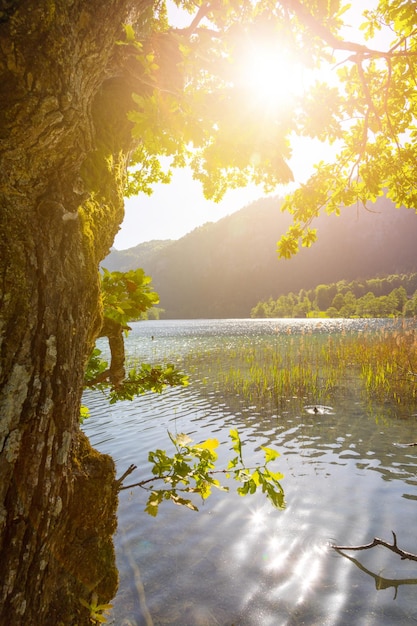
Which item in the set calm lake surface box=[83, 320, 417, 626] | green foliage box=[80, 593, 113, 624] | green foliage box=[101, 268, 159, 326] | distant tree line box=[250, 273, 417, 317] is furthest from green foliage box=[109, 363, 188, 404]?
distant tree line box=[250, 273, 417, 317]

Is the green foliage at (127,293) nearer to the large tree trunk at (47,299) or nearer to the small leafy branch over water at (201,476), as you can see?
the large tree trunk at (47,299)

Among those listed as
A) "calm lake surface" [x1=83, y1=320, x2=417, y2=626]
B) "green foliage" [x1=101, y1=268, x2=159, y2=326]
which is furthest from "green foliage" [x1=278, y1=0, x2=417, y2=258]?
"calm lake surface" [x1=83, y1=320, x2=417, y2=626]

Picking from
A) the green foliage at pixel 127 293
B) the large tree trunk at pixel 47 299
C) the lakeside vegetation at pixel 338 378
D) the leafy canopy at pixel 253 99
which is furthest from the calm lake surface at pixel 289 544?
the leafy canopy at pixel 253 99

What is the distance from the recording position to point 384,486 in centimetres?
668

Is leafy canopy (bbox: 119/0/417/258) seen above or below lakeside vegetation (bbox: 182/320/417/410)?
above

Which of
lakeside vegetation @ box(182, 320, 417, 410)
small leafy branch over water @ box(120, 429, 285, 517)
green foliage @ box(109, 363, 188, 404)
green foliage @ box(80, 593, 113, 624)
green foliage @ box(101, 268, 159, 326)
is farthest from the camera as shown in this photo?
lakeside vegetation @ box(182, 320, 417, 410)

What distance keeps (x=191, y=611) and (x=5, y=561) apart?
3.76 metres

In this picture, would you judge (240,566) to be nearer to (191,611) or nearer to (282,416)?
(191,611)

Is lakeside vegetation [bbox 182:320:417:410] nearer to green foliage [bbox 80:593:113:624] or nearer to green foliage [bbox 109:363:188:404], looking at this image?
green foliage [bbox 109:363:188:404]

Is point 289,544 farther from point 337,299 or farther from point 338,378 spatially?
point 337,299

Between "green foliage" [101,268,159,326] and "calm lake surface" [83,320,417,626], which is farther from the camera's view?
"calm lake surface" [83,320,417,626]

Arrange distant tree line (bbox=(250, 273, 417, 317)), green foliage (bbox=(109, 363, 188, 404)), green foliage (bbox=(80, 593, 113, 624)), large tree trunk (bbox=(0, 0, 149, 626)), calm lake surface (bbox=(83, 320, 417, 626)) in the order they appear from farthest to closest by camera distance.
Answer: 1. distant tree line (bbox=(250, 273, 417, 317))
2. calm lake surface (bbox=(83, 320, 417, 626))
3. green foliage (bbox=(109, 363, 188, 404))
4. green foliage (bbox=(80, 593, 113, 624))
5. large tree trunk (bbox=(0, 0, 149, 626))

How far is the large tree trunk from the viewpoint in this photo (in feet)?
4.66

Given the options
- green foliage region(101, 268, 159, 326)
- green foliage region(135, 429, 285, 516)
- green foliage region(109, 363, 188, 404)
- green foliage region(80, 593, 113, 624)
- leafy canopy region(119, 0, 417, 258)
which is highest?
leafy canopy region(119, 0, 417, 258)
